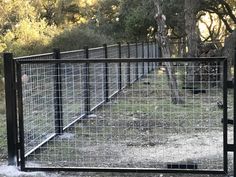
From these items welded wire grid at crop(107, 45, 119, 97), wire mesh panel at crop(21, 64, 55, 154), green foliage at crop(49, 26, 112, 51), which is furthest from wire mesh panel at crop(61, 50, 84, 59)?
green foliage at crop(49, 26, 112, 51)

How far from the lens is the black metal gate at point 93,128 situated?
6.24 m

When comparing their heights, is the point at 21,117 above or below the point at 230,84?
below

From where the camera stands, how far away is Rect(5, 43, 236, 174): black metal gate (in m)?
6.24

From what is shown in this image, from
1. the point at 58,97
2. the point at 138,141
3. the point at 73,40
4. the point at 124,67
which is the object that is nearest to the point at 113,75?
the point at 124,67

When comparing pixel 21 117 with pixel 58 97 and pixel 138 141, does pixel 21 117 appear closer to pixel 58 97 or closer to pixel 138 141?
pixel 58 97

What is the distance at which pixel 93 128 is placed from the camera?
9.12 metres

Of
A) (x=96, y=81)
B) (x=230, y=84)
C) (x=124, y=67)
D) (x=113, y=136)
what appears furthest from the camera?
(x=124, y=67)

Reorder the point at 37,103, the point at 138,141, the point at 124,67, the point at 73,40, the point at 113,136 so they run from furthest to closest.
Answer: the point at 73,40, the point at 124,67, the point at 113,136, the point at 138,141, the point at 37,103

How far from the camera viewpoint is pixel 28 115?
7023 mm

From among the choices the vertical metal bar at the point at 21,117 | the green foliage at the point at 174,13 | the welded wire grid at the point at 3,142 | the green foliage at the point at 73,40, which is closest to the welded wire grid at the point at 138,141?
the vertical metal bar at the point at 21,117

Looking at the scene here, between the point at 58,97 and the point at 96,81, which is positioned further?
the point at 96,81

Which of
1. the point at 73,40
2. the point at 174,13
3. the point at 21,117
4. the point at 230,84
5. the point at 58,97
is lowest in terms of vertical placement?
the point at 21,117

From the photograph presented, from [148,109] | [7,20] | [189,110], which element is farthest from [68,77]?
[7,20]

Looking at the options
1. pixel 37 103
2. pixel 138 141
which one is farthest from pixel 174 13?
pixel 37 103
